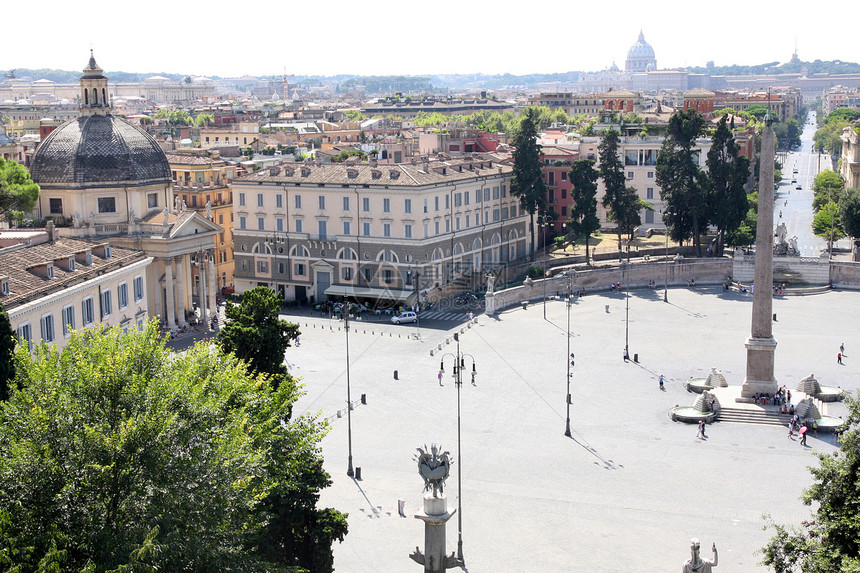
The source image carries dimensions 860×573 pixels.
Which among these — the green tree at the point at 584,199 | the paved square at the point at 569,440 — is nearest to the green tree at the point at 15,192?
the paved square at the point at 569,440

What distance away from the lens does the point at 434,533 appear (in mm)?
22734

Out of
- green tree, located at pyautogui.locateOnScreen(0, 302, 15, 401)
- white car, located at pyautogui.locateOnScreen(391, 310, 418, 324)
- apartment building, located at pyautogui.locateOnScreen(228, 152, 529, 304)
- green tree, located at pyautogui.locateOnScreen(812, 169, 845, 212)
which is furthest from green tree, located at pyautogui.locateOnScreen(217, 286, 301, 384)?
green tree, located at pyautogui.locateOnScreen(812, 169, 845, 212)

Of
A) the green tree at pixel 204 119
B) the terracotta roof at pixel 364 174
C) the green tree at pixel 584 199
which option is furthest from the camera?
the green tree at pixel 204 119

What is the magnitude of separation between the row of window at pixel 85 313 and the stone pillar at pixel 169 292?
10480mm

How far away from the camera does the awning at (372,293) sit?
242ft

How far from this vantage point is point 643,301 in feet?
257

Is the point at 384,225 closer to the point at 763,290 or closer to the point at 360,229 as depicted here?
the point at 360,229

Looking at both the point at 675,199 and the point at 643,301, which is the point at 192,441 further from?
the point at 675,199

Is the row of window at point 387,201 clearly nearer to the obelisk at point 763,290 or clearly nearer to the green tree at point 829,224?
the obelisk at point 763,290

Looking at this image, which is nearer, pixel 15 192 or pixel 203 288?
pixel 15 192

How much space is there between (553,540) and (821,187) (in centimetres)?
9036

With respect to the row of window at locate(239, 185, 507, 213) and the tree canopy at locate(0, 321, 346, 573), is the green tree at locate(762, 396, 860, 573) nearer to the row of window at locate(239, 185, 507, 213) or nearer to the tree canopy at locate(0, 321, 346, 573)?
the tree canopy at locate(0, 321, 346, 573)

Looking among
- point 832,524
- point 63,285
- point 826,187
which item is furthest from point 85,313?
point 826,187

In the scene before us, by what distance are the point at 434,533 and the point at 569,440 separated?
24.5m
